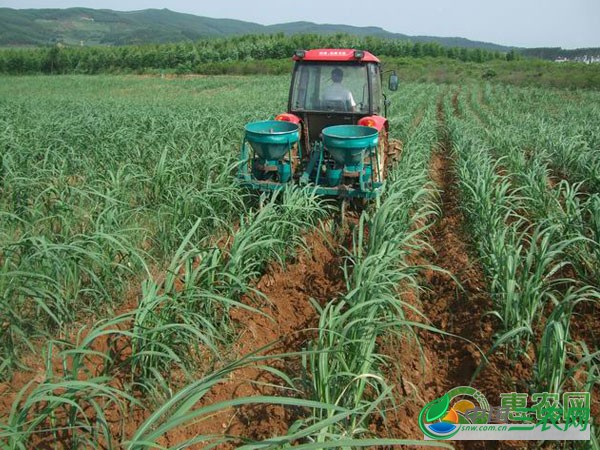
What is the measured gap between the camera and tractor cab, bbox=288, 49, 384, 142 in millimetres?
5180

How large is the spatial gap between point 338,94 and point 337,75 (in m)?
0.24

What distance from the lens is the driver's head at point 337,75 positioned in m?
5.29

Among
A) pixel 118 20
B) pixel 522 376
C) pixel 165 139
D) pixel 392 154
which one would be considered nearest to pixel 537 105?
pixel 392 154

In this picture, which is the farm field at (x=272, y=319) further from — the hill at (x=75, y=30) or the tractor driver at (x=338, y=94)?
the hill at (x=75, y=30)

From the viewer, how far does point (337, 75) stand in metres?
5.31

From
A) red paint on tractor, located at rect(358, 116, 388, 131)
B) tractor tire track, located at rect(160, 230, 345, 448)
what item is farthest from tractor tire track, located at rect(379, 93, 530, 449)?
red paint on tractor, located at rect(358, 116, 388, 131)

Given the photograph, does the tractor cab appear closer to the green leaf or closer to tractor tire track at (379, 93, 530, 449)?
tractor tire track at (379, 93, 530, 449)

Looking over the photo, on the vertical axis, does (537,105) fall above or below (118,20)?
below

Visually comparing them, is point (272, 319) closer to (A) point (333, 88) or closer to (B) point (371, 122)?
(B) point (371, 122)

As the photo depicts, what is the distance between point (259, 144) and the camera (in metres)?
4.41

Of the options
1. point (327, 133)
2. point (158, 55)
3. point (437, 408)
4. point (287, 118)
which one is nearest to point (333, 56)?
point (287, 118)

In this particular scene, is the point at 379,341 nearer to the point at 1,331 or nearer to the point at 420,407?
the point at 420,407

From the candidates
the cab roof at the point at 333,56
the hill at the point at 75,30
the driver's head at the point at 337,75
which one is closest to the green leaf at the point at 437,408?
the cab roof at the point at 333,56

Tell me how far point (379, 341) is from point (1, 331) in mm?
2147
